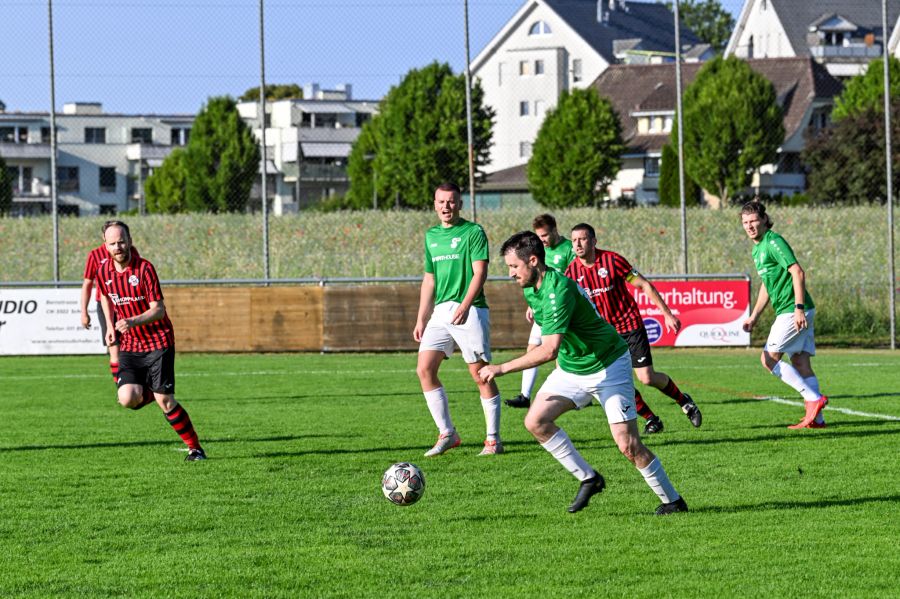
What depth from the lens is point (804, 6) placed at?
8656 cm

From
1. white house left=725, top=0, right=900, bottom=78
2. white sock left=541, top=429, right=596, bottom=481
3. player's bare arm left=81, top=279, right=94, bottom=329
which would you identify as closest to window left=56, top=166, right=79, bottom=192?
white house left=725, top=0, right=900, bottom=78

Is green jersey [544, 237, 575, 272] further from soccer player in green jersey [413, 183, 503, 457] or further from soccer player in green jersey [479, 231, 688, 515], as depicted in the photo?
soccer player in green jersey [479, 231, 688, 515]

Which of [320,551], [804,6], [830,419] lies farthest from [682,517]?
[804,6]

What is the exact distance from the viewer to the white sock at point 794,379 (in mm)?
12656

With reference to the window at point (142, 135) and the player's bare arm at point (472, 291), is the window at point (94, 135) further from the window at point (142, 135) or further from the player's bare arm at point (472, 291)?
the player's bare arm at point (472, 291)

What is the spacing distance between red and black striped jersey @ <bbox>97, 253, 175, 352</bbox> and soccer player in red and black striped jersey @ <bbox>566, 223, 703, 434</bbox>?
376 centimetres

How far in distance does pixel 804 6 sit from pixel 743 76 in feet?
103

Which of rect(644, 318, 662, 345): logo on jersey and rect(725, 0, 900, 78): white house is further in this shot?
rect(725, 0, 900, 78): white house

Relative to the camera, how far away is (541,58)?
3132 inches

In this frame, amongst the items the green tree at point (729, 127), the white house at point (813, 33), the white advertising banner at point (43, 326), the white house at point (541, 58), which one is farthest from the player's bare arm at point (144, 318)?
the white house at point (813, 33)

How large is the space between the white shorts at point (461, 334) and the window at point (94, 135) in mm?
70878

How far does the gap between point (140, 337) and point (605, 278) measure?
13.9 ft

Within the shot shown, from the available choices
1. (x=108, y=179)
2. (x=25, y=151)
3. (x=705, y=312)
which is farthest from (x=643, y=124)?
(x=705, y=312)

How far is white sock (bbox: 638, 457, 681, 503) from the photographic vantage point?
315 inches
